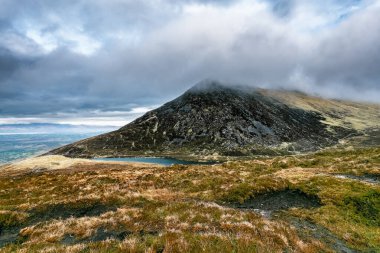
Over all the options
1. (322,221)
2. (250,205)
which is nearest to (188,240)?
(322,221)

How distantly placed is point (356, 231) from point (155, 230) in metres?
11.9

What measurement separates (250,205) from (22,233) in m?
17.1

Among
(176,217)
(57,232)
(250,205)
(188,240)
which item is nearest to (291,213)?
(250,205)

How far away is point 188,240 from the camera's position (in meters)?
12.6

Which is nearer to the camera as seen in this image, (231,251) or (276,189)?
(231,251)

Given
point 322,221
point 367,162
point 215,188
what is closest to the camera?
A: point 322,221

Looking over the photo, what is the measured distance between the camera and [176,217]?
1747cm

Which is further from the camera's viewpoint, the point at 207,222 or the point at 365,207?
the point at 365,207

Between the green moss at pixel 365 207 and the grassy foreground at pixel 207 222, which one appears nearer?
the grassy foreground at pixel 207 222

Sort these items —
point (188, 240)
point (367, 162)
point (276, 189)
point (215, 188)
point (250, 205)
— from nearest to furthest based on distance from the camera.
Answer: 1. point (188, 240)
2. point (250, 205)
3. point (276, 189)
4. point (215, 188)
5. point (367, 162)

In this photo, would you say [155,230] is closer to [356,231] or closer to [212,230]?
[212,230]

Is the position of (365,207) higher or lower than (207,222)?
lower

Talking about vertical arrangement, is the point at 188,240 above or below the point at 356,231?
above

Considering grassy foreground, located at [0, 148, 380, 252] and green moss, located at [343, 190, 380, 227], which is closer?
grassy foreground, located at [0, 148, 380, 252]
